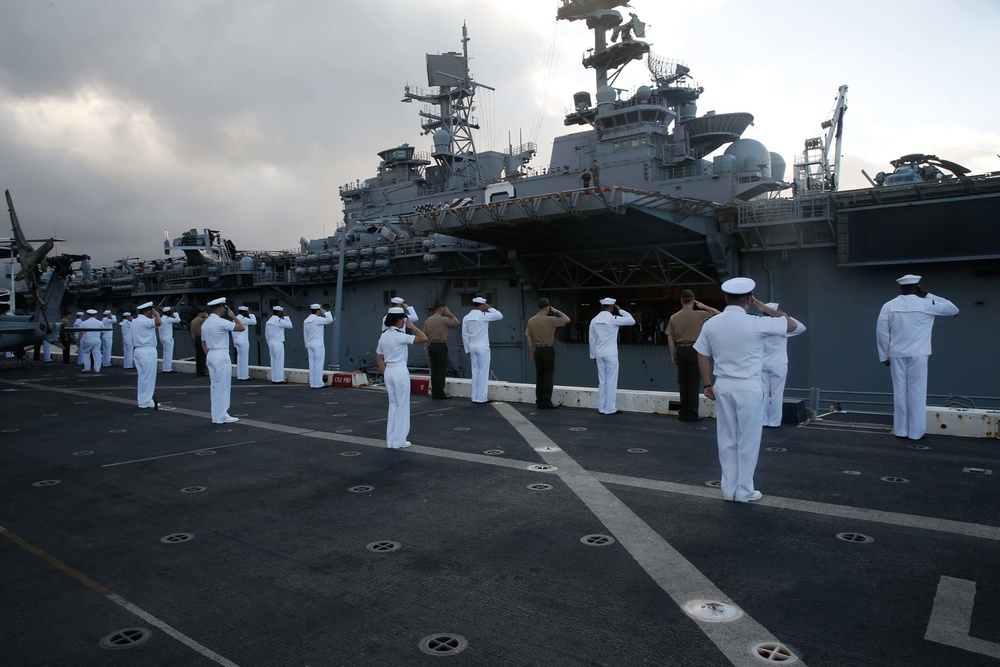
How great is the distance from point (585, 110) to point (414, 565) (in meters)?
25.6

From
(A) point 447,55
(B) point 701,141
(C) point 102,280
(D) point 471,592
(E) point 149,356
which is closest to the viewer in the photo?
(D) point 471,592

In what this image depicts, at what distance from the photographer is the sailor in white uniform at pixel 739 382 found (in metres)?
4.82

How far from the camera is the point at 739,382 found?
4.86 metres

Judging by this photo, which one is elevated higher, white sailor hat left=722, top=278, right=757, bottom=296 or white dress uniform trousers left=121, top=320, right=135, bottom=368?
white sailor hat left=722, top=278, right=757, bottom=296

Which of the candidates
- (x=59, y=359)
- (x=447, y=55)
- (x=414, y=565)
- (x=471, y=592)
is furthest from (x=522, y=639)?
(x=447, y=55)

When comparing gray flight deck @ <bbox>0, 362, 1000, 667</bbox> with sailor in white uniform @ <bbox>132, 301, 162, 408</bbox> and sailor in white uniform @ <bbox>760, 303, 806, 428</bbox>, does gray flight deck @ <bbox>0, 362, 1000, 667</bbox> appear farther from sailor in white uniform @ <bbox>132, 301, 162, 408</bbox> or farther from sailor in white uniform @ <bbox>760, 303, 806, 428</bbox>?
sailor in white uniform @ <bbox>132, 301, 162, 408</bbox>

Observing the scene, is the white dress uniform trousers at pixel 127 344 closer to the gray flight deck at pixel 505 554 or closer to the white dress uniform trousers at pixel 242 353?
the white dress uniform trousers at pixel 242 353

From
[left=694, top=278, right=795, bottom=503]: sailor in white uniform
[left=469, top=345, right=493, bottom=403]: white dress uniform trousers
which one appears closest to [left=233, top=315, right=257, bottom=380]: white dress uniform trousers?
[left=469, top=345, right=493, bottom=403]: white dress uniform trousers

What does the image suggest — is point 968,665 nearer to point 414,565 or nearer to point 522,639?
point 522,639

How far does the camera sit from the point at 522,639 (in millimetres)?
2918

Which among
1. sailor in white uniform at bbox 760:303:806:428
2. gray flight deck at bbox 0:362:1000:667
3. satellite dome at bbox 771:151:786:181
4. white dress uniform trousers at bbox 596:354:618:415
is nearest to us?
gray flight deck at bbox 0:362:1000:667

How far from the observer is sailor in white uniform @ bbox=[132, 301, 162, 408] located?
1135 cm

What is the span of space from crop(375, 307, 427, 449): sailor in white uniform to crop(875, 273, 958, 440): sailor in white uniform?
17.5ft

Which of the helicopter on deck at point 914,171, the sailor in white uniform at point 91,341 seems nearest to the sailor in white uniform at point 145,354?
the sailor in white uniform at point 91,341
